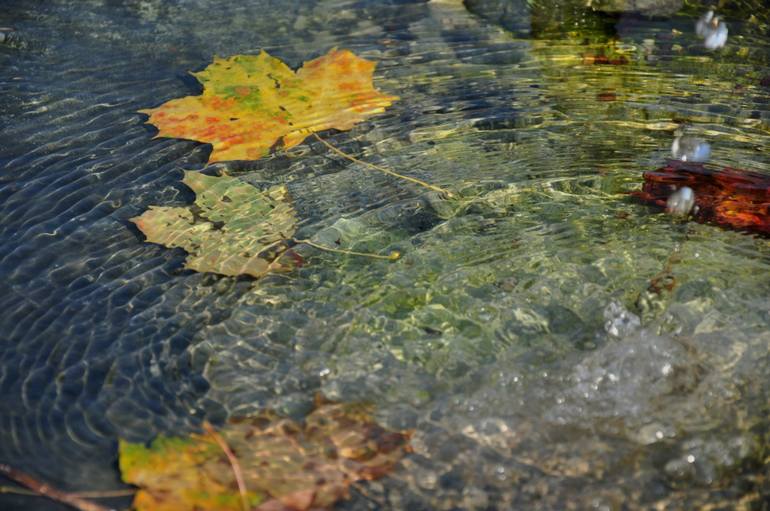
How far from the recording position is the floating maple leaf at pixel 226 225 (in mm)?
2617

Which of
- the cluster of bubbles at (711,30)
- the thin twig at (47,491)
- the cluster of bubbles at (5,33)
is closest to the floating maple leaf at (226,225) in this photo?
the thin twig at (47,491)

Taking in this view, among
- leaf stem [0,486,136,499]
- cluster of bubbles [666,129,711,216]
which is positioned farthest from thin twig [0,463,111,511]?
cluster of bubbles [666,129,711,216]

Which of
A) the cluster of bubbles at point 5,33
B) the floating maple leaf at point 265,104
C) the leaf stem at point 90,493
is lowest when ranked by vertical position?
the leaf stem at point 90,493

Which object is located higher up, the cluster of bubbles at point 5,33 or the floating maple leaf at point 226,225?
the cluster of bubbles at point 5,33

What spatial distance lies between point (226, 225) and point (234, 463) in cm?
103

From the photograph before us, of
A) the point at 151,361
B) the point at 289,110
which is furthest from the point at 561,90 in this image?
the point at 151,361

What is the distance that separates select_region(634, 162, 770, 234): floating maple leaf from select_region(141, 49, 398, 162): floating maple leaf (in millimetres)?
1188

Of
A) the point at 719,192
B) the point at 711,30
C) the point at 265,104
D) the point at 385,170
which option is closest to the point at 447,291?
the point at 385,170

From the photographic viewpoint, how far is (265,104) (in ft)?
11.2

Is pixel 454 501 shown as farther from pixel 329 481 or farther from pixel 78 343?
pixel 78 343

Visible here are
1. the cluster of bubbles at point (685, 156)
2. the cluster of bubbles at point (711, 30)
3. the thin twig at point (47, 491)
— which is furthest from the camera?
the cluster of bubbles at point (711, 30)

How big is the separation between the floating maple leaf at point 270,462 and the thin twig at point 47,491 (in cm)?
10

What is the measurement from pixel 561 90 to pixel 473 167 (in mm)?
760

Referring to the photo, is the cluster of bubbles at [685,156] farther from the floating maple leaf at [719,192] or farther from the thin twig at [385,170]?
the thin twig at [385,170]
